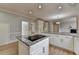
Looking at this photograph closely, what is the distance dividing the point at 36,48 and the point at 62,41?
406 mm

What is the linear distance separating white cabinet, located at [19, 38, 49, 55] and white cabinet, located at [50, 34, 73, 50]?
11cm

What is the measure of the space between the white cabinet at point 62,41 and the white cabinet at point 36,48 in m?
0.11

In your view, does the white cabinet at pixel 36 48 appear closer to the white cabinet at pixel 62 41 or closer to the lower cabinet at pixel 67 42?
the white cabinet at pixel 62 41

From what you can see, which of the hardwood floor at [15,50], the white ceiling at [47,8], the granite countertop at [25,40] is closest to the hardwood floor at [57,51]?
the hardwood floor at [15,50]

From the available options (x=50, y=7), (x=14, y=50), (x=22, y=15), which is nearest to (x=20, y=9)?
(x=22, y=15)

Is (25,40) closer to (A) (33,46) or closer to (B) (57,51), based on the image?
(A) (33,46)

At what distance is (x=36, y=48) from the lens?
1.22 m

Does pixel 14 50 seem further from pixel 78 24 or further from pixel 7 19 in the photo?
pixel 78 24

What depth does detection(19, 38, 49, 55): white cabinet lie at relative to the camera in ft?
3.92

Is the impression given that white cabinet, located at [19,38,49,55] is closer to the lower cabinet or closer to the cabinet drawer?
the cabinet drawer

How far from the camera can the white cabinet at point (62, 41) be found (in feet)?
4.15

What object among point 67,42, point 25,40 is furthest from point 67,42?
point 25,40

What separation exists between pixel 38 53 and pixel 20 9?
679 millimetres
